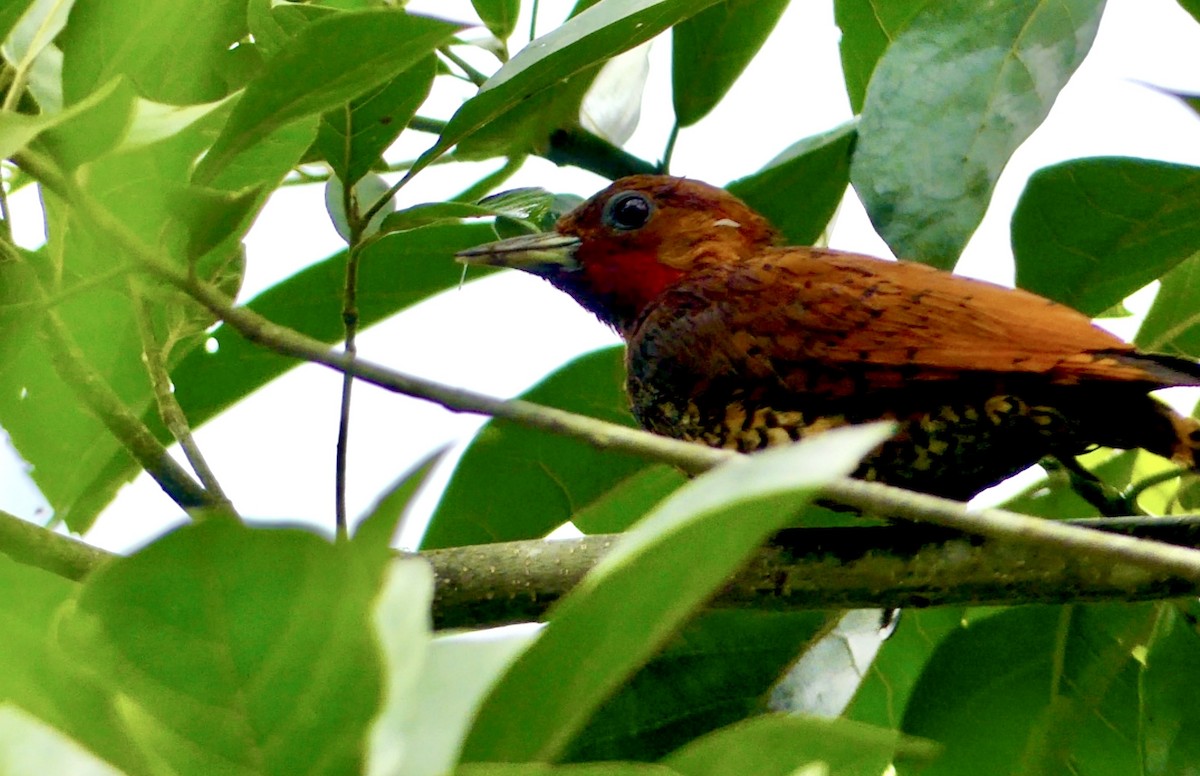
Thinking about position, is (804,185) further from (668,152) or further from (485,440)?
(485,440)

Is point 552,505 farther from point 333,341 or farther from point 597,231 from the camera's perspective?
point 597,231

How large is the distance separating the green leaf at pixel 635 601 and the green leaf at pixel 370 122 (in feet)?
3.42

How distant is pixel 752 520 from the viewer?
0.78 meters

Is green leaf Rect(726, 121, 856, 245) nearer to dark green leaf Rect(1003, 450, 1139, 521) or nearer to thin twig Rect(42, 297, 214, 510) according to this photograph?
dark green leaf Rect(1003, 450, 1139, 521)

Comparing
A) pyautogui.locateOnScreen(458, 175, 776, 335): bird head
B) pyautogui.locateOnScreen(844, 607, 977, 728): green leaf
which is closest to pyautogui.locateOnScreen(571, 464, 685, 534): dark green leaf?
pyautogui.locateOnScreen(844, 607, 977, 728): green leaf

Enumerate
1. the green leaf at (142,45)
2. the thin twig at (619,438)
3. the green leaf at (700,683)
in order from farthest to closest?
the green leaf at (700,683) → the green leaf at (142,45) → the thin twig at (619,438)

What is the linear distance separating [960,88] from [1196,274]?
→ 2.00 ft

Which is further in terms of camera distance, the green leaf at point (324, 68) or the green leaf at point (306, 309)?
the green leaf at point (306, 309)

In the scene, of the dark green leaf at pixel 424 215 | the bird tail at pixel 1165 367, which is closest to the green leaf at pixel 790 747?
the dark green leaf at pixel 424 215

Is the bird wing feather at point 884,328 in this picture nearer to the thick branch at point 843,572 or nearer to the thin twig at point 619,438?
the thick branch at point 843,572

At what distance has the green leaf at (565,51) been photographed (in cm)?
162

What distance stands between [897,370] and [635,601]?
4.75 ft

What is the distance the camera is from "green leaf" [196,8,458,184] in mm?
1297

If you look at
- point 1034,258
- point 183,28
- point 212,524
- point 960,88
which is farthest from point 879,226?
point 212,524
